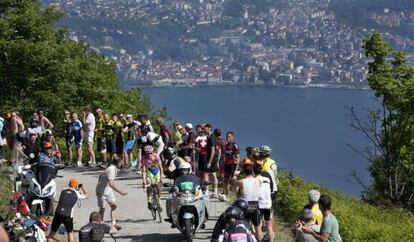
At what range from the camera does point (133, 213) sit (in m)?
13.6

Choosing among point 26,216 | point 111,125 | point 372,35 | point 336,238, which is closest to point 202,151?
point 111,125

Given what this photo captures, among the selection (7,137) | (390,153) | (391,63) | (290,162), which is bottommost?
(290,162)

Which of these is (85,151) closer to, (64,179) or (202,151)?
(64,179)

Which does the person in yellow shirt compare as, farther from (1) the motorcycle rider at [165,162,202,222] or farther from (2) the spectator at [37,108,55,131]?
(2) the spectator at [37,108,55,131]

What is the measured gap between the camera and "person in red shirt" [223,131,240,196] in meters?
14.1

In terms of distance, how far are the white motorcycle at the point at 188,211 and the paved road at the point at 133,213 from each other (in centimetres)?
95

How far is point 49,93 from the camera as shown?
84.6 feet

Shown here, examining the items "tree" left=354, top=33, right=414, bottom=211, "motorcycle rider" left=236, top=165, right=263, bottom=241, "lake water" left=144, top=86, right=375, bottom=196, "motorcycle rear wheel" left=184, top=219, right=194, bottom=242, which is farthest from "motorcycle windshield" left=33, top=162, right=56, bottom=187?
"lake water" left=144, top=86, right=375, bottom=196

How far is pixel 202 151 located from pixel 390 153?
1180cm

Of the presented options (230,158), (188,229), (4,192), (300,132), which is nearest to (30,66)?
(230,158)

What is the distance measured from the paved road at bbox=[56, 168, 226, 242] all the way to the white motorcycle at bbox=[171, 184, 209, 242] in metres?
0.95

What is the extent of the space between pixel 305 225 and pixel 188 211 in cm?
278

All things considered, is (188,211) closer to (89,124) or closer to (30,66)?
(89,124)

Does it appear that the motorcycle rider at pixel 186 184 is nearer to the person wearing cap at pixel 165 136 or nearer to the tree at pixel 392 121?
the person wearing cap at pixel 165 136
